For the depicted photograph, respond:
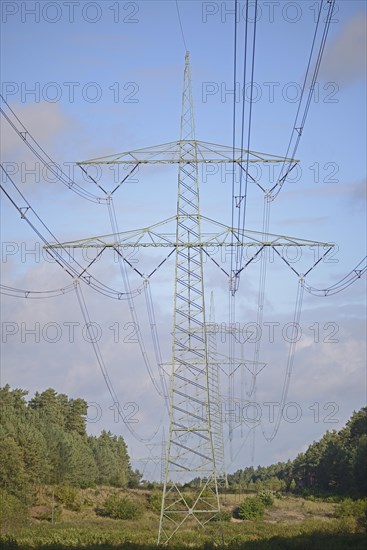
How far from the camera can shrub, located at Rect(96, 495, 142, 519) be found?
75.6 m

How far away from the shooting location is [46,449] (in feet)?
266

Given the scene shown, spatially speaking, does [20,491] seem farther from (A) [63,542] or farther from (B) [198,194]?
(B) [198,194]

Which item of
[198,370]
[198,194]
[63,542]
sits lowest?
[63,542]

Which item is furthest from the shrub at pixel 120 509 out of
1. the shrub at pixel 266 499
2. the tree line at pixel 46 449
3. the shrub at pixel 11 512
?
the shrub at pixel 266 499

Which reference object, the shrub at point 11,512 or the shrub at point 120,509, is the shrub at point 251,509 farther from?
the shrub at point 11,512

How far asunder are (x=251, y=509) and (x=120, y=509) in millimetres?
11241

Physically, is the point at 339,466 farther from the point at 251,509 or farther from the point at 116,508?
the point at 116,508

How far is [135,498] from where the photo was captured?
87125 mm

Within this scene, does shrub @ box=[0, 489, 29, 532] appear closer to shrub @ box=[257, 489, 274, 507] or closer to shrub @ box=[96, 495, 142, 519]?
shrub @ box=[96, 495, 142, 519]

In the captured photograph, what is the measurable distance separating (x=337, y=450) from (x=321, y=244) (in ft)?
247

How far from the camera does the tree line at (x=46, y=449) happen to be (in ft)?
226

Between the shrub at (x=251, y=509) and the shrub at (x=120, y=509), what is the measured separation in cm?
880

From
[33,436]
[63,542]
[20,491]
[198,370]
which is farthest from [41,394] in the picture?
[198,370]

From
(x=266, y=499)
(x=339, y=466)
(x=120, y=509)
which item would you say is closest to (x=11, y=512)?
(x=120, y=509)
